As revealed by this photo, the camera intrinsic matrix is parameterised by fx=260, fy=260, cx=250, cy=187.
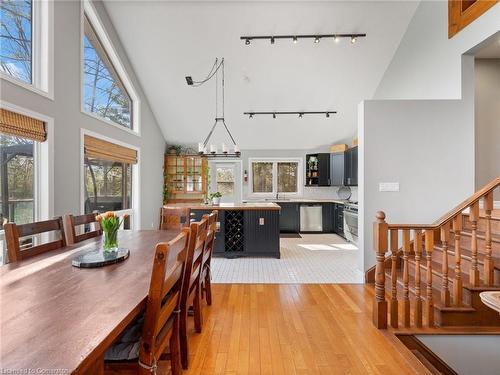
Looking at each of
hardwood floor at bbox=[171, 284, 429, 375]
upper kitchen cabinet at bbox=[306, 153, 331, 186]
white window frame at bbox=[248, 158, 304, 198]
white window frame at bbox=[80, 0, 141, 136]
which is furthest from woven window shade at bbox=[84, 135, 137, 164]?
upper kitchen cabinet at bbox=[306, 153, 331, 186]

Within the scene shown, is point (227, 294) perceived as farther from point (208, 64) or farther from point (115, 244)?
point (208, 64)

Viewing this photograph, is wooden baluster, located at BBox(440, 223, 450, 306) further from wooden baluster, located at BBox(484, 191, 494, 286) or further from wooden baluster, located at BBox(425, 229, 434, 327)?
wooden baluster, located at BBox(484, 191, 494, 286)

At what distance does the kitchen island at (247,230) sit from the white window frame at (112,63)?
2047 millimetres

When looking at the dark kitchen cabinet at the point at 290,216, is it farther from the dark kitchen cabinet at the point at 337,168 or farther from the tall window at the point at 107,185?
the tall window at the point at 107,185

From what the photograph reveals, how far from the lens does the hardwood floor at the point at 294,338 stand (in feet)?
6.01

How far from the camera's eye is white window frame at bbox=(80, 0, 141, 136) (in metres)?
3.37

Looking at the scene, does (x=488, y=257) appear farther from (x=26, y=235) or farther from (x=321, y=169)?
(x=321, y=169)

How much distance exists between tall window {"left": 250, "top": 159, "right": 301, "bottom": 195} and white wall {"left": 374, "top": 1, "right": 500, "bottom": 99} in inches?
127

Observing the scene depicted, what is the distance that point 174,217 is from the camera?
3.10 meters

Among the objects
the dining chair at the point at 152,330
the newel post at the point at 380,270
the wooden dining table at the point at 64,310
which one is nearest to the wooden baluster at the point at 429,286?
the newel post at the point at 380,270

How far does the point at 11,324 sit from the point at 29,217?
2.28m

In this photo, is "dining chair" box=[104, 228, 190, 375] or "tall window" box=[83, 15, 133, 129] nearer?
"dining chair" box=[104, 228, 190, 375]

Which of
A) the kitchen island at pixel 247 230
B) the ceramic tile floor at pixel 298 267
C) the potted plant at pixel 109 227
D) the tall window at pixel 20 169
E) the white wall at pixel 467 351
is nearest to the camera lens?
the potted plant at pixel 109 227

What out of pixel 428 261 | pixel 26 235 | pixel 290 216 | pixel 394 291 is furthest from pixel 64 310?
pixel 290 216
